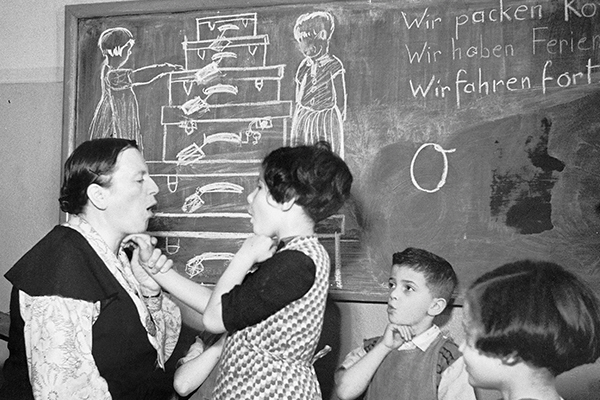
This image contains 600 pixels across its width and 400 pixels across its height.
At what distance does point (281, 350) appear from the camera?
1811mm

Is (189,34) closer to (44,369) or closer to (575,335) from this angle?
(44,369)

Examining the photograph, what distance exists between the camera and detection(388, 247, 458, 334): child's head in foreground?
2.29 m

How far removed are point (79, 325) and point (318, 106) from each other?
1418 millimetres

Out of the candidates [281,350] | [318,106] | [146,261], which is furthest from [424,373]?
[318,106]

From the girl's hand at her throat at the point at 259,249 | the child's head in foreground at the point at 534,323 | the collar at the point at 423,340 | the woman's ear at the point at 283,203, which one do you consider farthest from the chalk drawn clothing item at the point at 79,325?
the child's head in foreground at the point at 534,323

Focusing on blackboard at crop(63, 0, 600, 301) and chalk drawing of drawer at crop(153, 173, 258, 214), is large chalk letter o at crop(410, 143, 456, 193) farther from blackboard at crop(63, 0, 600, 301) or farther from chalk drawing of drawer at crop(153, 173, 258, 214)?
chalk drawing of drawer at crop(153, 173, 258, 214)

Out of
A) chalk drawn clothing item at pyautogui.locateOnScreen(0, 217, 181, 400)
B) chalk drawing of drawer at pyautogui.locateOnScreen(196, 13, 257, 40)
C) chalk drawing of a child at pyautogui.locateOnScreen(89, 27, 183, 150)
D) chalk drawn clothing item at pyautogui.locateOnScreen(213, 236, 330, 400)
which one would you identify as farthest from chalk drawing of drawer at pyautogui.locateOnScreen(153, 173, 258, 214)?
chalk drawn clothing item at pyautogui.locateOnScreen(213, 236, 330, 400)

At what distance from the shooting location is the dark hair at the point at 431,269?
234 cm

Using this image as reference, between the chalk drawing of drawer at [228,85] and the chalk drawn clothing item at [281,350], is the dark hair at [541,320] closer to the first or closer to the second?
the chalk drawn clothing item at [281,350]

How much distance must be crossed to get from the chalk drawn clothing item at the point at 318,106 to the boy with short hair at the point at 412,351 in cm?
72

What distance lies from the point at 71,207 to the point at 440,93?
1444 millimetres

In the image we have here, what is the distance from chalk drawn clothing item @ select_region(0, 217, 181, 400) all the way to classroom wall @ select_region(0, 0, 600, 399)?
1.33m

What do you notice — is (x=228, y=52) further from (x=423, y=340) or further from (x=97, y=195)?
(x=423, y=340)

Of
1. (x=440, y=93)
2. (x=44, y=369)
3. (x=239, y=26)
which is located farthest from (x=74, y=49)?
(x=44, y=369)
